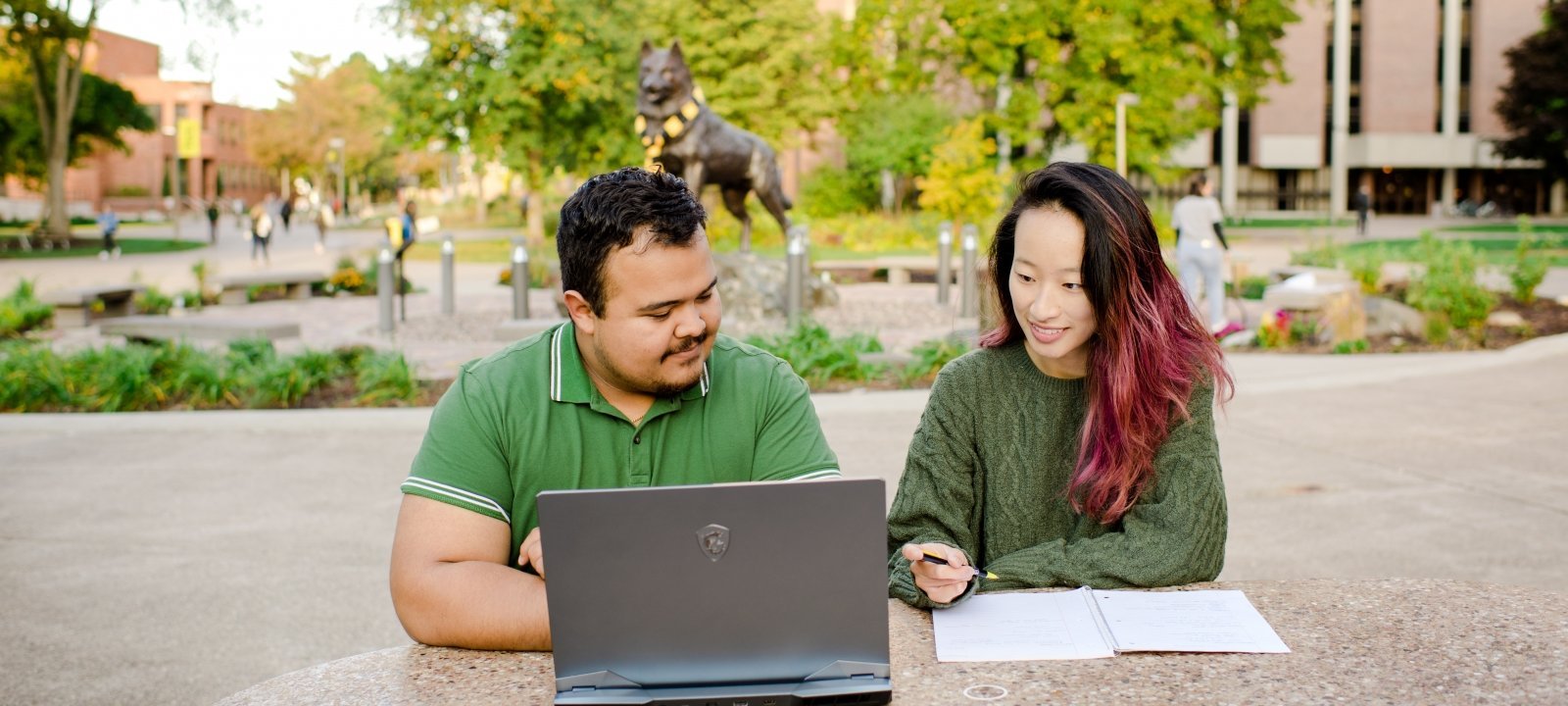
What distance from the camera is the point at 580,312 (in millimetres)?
2309

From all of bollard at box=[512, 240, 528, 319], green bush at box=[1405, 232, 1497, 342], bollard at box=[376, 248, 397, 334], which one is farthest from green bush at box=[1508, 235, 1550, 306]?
bollard at box=[376, 248, 397, 334]

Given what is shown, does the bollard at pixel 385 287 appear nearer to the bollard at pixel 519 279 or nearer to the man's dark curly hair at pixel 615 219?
the bollard at pixel 519 279

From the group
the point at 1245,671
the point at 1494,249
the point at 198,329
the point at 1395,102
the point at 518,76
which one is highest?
the point at 1395,102

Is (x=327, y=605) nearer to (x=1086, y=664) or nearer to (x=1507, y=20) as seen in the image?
(x=1086, y=664)

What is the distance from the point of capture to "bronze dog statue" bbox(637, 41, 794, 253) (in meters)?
12.4

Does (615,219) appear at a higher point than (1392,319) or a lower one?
higher

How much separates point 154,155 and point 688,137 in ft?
249

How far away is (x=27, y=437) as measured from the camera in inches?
313

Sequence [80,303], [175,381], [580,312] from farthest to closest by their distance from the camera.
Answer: [80,303], [175,381], [580,312]

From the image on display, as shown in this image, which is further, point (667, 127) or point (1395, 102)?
point (1395, 102)

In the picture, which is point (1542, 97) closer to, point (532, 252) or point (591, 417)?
point (532, 252)

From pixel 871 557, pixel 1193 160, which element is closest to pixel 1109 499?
pixel 871 557

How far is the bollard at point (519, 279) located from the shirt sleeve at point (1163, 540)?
1102 centimetres

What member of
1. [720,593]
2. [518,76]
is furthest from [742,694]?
[518,76]
